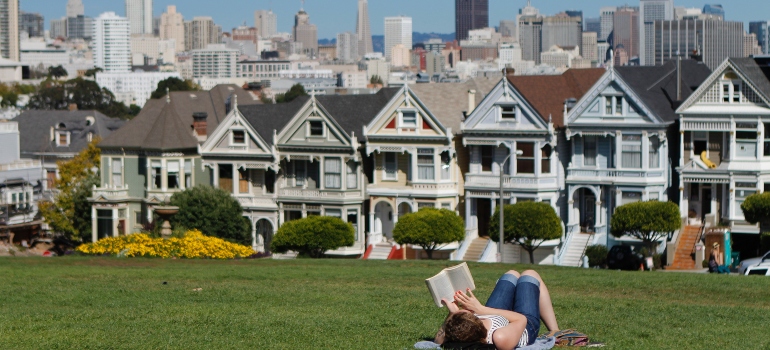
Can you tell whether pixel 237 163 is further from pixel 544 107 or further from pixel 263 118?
pixel 544 107

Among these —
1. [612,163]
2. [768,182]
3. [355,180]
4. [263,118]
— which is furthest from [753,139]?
[263,118]

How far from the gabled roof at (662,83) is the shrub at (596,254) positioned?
544cm

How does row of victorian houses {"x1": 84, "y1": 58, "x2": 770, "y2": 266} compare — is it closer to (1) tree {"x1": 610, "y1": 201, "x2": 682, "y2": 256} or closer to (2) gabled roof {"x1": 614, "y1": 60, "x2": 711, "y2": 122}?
(2) gabled roof {"x1": 614, "y1": 60, "x2": 711, "y2": 122}

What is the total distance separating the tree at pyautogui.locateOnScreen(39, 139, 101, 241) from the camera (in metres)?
64.0

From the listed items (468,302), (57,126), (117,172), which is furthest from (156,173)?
(468,302)

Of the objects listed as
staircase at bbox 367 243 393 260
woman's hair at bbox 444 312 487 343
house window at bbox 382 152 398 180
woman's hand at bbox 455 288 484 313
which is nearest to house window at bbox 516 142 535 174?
house window at bbox 382 152 398 180

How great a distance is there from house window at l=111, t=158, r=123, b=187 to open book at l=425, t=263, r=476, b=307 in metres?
46.4

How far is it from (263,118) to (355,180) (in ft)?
19.4

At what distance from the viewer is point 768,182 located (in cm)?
5128

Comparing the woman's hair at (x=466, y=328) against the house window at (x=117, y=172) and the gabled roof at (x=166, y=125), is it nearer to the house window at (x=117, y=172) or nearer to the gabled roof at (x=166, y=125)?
the gabled roof at (x=166, y=125)

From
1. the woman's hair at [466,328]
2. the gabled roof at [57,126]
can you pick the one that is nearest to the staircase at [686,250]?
the woman's hair at [466,328]

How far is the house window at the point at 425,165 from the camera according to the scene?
2192 inches

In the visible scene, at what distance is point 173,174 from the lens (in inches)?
2437

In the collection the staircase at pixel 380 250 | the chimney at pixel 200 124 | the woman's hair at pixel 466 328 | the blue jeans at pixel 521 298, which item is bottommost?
the staircase at pixel 380 250
